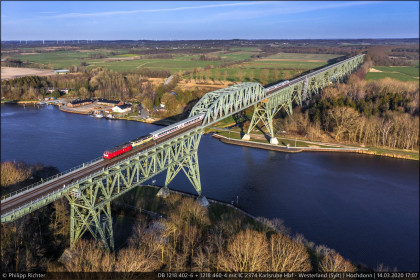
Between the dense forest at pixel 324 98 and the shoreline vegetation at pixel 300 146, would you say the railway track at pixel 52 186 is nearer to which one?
the shoreline vegetation at pixel 300 146

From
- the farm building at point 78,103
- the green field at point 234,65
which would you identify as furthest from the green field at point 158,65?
the farm building at point 78,103

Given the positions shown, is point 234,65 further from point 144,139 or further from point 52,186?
point 52,186

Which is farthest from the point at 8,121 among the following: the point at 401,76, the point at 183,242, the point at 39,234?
the point at 401,76

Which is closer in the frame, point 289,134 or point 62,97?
point 289,134

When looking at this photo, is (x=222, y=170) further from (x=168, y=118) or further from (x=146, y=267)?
(x=168, y=118)

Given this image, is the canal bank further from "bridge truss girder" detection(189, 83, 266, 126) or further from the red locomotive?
the red locomotive

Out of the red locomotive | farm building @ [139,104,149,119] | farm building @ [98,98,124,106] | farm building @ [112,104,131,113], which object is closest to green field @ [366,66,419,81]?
the red locomotive

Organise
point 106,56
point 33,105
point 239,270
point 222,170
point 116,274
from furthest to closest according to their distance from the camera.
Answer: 1. point 106,56
2. point 33,105
3. point 222,170
4. point 239,270
5. point 116,274

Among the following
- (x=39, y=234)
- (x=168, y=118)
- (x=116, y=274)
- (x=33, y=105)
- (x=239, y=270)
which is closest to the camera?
(x=116, y=274)
